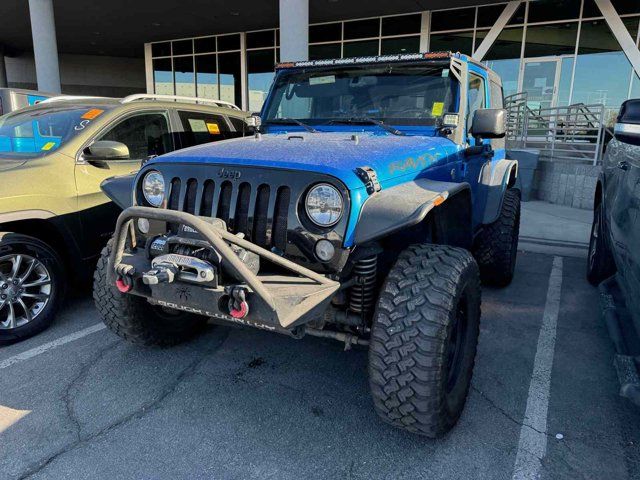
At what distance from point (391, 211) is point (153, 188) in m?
1.42

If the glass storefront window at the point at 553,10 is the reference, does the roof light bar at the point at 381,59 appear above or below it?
below

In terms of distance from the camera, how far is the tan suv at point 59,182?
3.52 meters

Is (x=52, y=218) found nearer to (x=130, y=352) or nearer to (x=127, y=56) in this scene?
(x=130, y=352)

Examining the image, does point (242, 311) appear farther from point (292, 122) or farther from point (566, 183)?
point (566, 183)

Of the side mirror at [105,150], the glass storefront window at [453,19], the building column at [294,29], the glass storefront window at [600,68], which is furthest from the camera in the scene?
the glass storefront window at [453,19]

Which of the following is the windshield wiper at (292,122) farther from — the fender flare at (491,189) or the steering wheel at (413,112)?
the fender flare at (491,189)

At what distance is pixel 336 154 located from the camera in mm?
2590

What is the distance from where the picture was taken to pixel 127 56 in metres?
26.3

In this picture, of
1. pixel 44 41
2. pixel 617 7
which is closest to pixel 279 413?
pixel 617 7

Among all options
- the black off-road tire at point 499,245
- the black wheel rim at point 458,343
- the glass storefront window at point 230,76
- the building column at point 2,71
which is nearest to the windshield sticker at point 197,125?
the black off-road tire at point 499,245

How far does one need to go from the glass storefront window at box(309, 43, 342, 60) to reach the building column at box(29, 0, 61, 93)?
800cm

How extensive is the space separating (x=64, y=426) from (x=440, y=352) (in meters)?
2.07

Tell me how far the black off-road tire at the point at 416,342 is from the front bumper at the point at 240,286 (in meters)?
0.32

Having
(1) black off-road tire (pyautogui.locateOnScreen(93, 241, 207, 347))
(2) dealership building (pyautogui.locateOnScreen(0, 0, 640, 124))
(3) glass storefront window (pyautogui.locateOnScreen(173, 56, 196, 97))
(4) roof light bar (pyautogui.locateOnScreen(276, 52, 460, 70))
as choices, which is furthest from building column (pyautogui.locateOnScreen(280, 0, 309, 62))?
(3) glass storefront window (pyautogui.locateOnScreen(173, 56, 196, 97))
